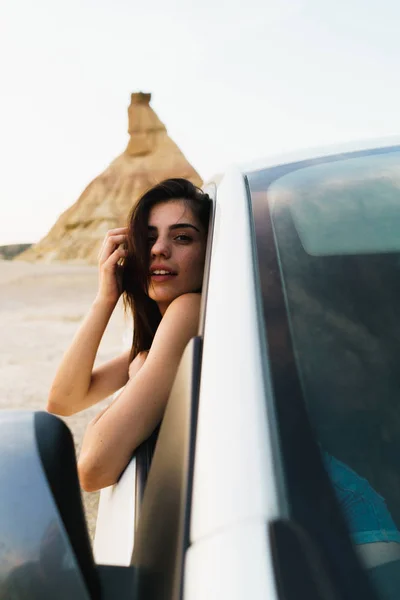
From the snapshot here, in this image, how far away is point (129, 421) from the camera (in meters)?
1.33

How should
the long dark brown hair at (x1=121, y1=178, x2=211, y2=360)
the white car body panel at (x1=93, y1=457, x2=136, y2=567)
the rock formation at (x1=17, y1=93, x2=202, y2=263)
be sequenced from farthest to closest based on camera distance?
the rock formation at (x1=17, y1=93, x2=202, y2=263)
the long dark brown hair at (x1=121, y1=178, x2=211, y2=360)
the white car body panel at (x1=93, y1=457, x2=136, y2=567)

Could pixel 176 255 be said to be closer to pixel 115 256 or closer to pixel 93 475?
pixel 115 256

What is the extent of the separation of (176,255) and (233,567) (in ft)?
4.19

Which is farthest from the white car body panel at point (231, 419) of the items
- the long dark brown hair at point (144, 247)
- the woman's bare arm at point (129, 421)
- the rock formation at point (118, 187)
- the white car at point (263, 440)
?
the rock formation at point (118, 187)

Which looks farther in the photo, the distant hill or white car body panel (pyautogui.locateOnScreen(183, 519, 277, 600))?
the distant hill

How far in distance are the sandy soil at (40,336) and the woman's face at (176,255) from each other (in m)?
1.09

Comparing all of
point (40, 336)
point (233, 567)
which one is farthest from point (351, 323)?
point (40, 336)

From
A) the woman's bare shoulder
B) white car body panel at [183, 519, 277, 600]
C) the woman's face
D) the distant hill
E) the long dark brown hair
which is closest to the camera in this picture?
white car body panel at [183, 519, 277, 600]

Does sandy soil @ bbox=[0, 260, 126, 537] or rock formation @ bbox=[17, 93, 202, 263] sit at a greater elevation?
rock formation @ bbox=[17, 93, 202, 263]

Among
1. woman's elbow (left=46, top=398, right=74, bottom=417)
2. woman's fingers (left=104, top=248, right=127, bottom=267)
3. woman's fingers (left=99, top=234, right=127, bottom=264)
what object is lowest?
woman's elbow (left=46, top=398, right=74, bottom=417)

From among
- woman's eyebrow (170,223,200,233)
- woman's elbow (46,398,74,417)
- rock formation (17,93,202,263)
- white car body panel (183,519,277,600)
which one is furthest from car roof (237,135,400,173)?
rock formation (17,93,202,263)

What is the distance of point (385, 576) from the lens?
653 mm

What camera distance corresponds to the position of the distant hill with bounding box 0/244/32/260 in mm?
70188

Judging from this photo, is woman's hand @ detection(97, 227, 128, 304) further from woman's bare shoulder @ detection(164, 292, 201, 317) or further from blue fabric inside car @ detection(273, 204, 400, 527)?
blue fabric inside car @ detection(273, 204, 400, 527)
